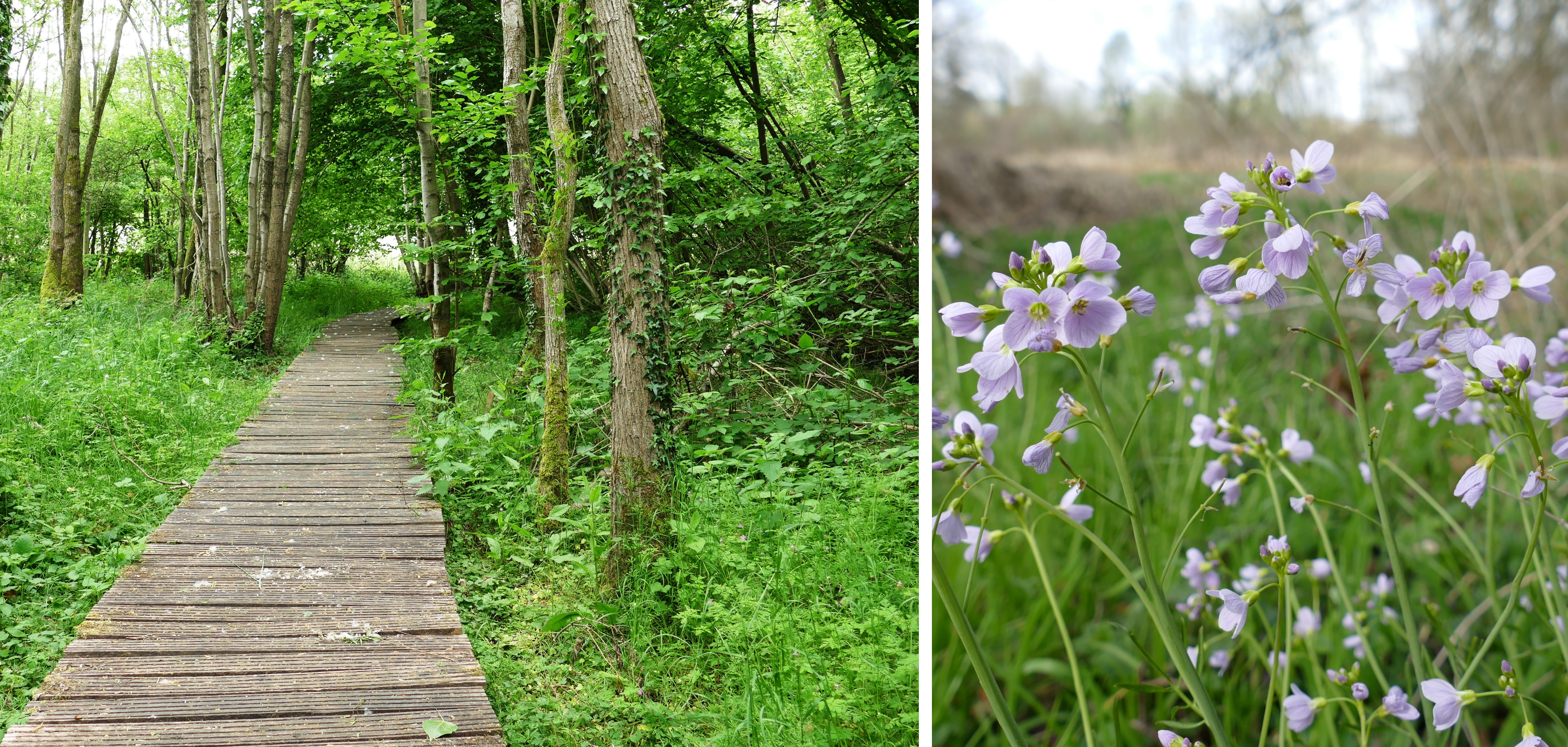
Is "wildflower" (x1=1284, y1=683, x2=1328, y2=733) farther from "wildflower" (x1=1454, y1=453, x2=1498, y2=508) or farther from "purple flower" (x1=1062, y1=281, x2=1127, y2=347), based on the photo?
"purple flower" (x1=1062, y1=281, x2=1127, y2=347)

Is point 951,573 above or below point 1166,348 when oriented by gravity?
below

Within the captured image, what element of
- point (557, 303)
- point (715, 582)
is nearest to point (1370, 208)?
point (715, 582)

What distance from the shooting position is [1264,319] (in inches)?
92.0

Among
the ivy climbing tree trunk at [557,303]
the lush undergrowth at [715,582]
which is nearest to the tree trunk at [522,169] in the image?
the lush undergrowth at [715,582]

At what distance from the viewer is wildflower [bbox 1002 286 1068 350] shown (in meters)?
0.62

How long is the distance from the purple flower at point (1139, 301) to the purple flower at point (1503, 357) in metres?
0.25

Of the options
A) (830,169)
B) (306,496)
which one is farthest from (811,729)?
(830,169)

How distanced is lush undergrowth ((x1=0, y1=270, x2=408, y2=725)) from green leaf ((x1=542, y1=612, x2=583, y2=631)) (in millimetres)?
1499

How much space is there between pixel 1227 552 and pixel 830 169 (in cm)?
479

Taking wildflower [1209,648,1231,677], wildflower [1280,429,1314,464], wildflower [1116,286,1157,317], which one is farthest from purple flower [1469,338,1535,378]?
wildflower [1209,648,1231,677]

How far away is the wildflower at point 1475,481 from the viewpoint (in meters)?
0.67

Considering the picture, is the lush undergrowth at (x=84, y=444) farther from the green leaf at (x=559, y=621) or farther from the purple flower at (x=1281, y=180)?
the purple flower at (x=1281, y=180)

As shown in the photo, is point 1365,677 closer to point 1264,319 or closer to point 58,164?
point 1264,319

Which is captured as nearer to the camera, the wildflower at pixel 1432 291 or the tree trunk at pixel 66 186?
the wildflower at pixel 1432 291
